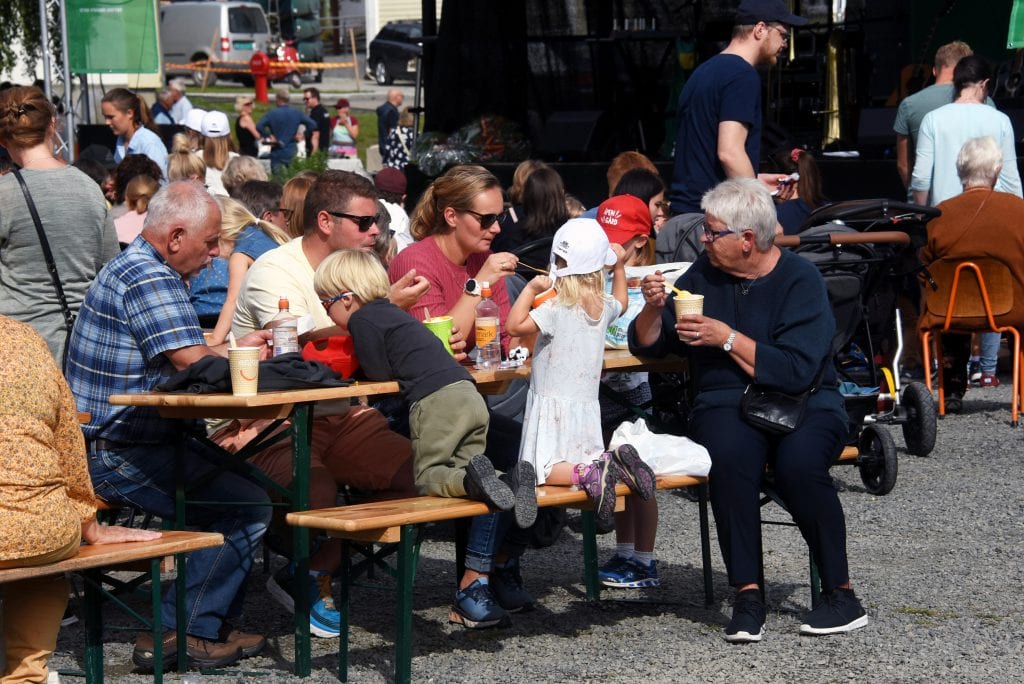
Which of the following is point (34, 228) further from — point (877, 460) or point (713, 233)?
point (877, 460)

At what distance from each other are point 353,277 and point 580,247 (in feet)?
2.47

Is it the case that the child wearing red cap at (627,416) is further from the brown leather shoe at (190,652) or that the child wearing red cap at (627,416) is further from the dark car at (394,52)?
the dark car at (394,52)

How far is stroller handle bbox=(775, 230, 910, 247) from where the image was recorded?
691cm

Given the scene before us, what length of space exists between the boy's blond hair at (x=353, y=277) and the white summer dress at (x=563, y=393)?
514mm

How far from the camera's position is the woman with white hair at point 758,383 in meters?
5.05

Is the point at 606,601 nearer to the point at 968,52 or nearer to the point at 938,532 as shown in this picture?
the point at 938,532

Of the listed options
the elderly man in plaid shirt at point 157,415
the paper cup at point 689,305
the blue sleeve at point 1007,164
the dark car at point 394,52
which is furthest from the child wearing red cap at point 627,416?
the dark car at point 394,52

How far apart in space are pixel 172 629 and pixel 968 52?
267 inches

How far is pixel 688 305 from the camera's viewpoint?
200 inches

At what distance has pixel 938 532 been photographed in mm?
6531

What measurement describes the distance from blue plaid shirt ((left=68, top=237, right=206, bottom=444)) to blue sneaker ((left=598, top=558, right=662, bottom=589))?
1797 millimetres

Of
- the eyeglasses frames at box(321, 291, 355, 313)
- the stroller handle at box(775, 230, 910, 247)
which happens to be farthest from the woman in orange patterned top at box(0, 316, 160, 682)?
the stroller handle at box(775, 230, 910, 247)

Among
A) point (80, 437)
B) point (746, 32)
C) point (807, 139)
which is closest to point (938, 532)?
point (746, 32)

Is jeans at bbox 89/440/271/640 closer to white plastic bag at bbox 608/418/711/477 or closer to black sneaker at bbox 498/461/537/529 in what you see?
black sneaker at bbox 498/461/537/529
